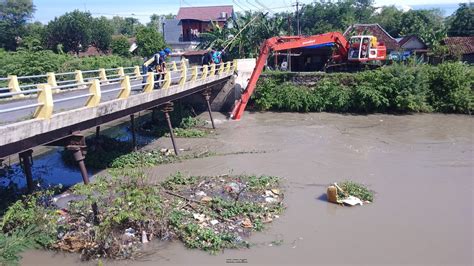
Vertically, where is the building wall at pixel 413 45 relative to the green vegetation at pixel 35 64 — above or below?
above

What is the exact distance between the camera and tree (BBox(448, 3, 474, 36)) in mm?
50125

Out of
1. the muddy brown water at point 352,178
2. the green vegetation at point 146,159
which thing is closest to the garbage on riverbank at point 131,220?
the muddy brown water at point 352,178

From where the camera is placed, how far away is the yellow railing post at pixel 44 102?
843cm

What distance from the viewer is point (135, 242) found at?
869cm

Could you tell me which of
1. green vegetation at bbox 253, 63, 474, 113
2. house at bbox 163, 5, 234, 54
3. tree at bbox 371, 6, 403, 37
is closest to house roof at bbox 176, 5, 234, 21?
house at bbox 163, 5, 234, 54

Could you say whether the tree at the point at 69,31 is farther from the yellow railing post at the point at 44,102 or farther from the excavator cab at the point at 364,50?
the yellow railing post at the point at 44,102

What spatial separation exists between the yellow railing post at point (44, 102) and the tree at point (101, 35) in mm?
51731

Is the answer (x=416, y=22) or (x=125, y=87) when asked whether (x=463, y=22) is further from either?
(x=125, y=87)

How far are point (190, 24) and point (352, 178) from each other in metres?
55.3

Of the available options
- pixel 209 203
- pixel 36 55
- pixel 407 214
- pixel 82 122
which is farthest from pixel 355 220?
pixel 36 55

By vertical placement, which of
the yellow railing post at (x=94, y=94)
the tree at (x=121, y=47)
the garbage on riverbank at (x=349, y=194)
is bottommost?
the garbage on riverbank at (x=349, y=194)

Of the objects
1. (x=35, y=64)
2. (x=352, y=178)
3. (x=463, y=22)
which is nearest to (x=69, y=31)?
(x=35, y=64)

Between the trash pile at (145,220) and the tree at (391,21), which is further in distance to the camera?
the tree at (391,21)

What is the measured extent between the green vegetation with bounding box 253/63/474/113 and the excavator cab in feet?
4.40
